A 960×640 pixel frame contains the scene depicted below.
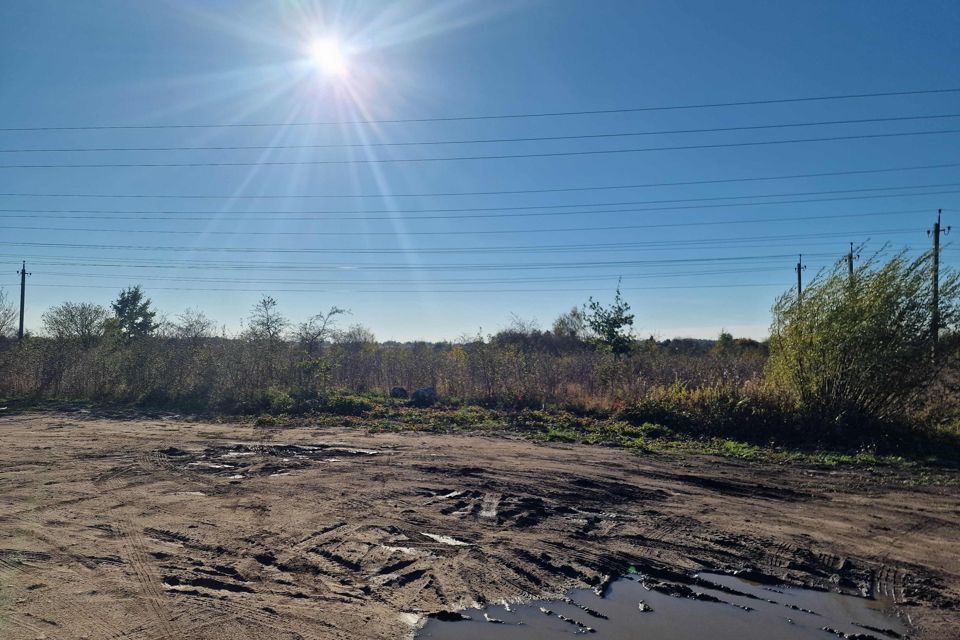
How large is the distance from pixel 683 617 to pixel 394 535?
3122 mm

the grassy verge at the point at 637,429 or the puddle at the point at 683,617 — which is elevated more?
the grassy verge at the point at 637,429

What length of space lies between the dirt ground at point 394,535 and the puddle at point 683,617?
220mm

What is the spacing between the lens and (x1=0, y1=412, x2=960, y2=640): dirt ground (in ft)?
16.6

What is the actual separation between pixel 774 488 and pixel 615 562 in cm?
445

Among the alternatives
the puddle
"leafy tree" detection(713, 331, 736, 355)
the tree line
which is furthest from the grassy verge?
"leafy tree" detection(713, 331, 736, 355)

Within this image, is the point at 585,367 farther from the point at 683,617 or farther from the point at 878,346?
the point at 683,617

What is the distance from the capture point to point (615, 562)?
6363 millimetres

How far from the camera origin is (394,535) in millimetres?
6887

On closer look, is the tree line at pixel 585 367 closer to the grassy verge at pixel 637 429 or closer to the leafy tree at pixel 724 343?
the grassy verge at pixel 637 429

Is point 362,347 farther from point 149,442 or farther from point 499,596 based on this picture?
point 499,596

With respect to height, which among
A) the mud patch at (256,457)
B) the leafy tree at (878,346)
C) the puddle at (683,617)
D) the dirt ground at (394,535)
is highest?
the leafy tree at (878,346)

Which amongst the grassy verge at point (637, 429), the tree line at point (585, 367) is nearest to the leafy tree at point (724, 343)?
the tree line at point (585, 367)

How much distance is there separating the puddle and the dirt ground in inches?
8.7

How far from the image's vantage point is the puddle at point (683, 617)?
197 inches
